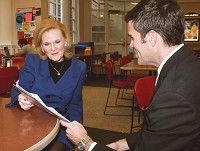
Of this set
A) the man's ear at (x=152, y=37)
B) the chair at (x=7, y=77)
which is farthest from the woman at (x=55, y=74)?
the chair at (x=7, y=77)

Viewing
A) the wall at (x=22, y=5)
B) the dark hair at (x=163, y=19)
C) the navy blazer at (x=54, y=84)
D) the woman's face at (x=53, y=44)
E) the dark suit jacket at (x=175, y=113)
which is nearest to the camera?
the dark suit jacket at (x=175, y=113)

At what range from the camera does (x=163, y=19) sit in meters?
1.07

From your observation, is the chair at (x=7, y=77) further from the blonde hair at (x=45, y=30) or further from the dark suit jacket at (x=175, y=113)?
the dark suit jacket at (x=175, y=113)

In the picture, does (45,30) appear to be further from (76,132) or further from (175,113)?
(175,113)

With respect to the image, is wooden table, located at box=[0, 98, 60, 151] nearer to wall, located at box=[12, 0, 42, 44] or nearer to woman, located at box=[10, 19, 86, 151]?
woman, located at box=[10, 19, 86, 151]

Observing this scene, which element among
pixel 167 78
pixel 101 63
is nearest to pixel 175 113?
pixel 167 78

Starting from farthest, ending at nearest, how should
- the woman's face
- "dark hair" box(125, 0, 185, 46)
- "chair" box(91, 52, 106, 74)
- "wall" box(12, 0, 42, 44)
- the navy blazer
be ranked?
"chair" box(91, 52, 106, 74) < "wall" box(12, 0, 42, 44) < the woman's face < the navy blazer < "dark hair" box(125, 0, 185, 46)

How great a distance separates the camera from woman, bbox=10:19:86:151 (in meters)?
1.74

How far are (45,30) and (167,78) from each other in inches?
42.5

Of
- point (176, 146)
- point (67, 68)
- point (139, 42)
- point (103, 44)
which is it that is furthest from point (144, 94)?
point (103, 44)

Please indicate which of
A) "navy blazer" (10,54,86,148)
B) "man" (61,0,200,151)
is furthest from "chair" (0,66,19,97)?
"man" (61,0,200,151)

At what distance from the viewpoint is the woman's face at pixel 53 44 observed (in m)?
1.86

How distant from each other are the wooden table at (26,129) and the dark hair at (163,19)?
1.95ft

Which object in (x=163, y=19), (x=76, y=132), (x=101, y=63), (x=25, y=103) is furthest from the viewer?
(x=101, y=63)
